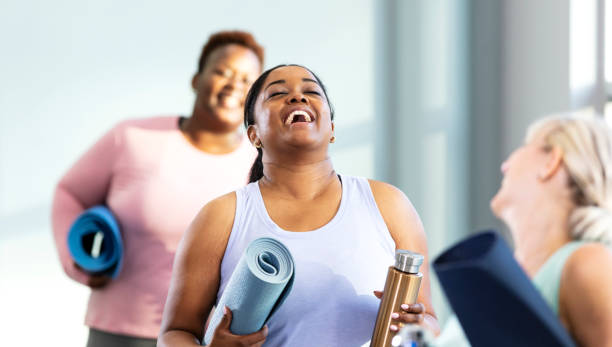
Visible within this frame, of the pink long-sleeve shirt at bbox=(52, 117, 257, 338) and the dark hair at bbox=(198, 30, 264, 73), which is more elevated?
the dark hair at bbox=(198, 30, 264, 73)

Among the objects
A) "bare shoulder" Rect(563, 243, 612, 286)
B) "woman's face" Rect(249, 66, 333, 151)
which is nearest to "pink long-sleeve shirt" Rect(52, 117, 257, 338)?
"woman's face" Rect(249, 66, 333, 151)

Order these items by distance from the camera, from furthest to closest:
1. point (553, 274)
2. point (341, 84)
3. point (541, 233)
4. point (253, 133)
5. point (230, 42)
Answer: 1. point (341, 84)
2. point (230, 42)
3. point (253, 133)
4. point (541, 233)
5. point (553, 274)

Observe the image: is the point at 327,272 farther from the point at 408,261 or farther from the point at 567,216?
the point at 567,216

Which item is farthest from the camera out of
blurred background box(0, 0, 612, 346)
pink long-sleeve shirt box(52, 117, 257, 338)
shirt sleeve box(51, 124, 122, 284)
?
blurred background box(0, 0, 612, 346)

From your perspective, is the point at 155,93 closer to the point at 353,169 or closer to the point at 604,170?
the point at 353,169

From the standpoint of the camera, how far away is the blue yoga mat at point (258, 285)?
100 cm

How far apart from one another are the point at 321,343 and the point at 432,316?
7.7 inches

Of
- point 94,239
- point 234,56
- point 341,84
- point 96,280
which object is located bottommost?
point 96,280

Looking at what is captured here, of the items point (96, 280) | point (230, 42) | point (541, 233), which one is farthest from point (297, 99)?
point (96, 280)

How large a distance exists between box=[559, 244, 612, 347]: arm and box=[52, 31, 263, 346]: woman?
1.24m

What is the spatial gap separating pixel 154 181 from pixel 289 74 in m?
0.95

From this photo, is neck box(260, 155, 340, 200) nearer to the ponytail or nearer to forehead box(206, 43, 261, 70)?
the ponytail

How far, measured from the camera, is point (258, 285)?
3.26ft

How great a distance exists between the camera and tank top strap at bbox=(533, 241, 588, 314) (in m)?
1.09
